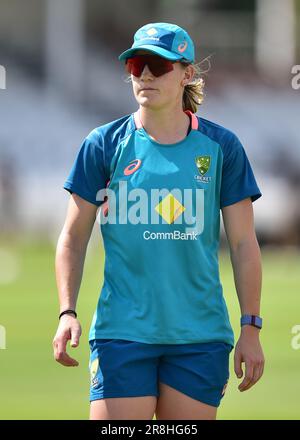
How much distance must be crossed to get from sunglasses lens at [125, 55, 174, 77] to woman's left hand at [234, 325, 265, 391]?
49.9 inches

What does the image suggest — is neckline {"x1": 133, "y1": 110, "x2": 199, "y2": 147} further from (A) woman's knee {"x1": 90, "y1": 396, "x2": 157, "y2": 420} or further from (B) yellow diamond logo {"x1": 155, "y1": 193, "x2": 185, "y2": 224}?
(A) woman's knee {"x1": 90, "y1": 396, "x2": 157, "y2": 420}

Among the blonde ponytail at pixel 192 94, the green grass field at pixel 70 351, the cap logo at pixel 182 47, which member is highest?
the cap logo at pixel 182 47

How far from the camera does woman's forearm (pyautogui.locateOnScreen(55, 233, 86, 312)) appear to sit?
215 inches

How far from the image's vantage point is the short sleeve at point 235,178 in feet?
18.4

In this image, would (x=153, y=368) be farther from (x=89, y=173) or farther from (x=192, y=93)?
(x=192, y=93)

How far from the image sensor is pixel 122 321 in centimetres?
539

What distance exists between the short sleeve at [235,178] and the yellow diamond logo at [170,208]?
27 centimetres

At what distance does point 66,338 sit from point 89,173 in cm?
78

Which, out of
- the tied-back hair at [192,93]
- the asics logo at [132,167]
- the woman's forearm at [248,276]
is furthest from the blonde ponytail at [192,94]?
the woman's forearm at [248,276]

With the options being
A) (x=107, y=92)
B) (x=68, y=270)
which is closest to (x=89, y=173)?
(x=68, y=270)

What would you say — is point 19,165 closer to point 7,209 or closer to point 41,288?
point 7,209

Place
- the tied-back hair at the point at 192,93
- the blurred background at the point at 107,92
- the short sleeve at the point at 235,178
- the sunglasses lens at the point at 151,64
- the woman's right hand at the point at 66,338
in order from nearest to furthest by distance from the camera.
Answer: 1. the woman's right hand at the point at 66,338
2. the sunglasses lens at the point at 151,64
3. the short sleeve at the point at 235,178
4. the tied-back hair at the point at 192,93
5. the blurred background at the point at 107,92
